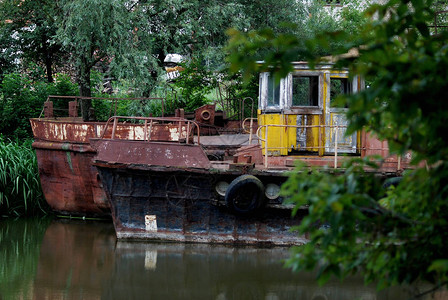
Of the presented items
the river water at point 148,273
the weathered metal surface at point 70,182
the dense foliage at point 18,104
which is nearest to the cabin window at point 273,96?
the river water at point 148,273

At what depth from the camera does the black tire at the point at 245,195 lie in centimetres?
1059

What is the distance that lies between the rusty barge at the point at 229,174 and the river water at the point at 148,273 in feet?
1.24

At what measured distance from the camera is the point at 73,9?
14781 mm

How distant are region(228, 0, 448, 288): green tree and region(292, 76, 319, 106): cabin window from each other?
812 cm

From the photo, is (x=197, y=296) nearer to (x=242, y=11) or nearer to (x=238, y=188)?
(x=238, y=188)

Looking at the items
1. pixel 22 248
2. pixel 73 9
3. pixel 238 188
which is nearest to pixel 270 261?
pixel 238 188

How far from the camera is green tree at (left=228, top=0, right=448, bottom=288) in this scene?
9.10 ft

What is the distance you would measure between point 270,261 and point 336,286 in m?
1.58

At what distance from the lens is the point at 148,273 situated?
30.5 feet

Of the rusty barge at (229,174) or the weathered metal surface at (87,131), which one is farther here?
the weathered metal surface at (87,131)

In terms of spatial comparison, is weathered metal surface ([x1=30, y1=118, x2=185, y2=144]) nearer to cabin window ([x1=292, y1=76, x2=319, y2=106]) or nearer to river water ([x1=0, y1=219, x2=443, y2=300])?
river water ([x1=0, y1=219, x2=443, y2=300])

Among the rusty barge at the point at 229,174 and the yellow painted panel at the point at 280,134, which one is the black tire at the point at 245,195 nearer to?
the rusty barge at the point at 229,174

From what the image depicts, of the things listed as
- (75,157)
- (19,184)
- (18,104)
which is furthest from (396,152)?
(18,104)

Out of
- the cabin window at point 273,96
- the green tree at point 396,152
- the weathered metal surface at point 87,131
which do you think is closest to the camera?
the green tree at point 396,152
